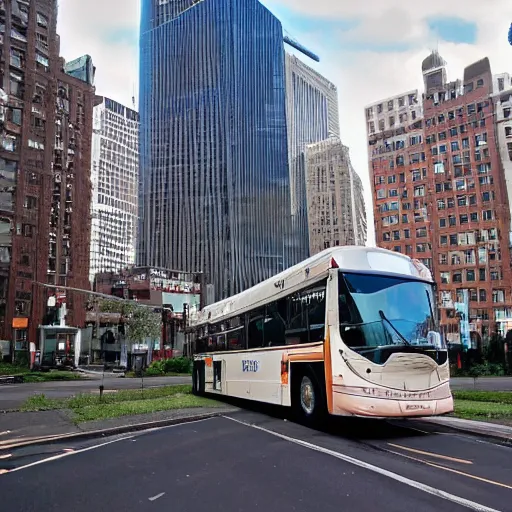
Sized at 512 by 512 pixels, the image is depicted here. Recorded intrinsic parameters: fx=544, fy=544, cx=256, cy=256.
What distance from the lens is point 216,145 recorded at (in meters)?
125

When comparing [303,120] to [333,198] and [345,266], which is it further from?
[345,266]

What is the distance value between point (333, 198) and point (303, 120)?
32.9 metres

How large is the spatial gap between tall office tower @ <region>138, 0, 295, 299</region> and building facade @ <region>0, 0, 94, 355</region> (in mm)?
50368

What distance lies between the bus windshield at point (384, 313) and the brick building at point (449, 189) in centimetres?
6749

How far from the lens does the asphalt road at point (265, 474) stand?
5.55 m

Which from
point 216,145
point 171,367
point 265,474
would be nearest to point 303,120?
point 216,145

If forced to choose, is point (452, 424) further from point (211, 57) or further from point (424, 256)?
point (211, 57)

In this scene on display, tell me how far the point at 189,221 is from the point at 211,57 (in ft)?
134

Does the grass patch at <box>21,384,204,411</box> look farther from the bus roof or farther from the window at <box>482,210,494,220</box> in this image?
the window at <box>482,210,494,220</box>

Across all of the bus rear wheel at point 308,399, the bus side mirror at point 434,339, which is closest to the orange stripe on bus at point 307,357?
the bus rear wheel at point 308,399

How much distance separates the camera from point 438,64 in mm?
91500

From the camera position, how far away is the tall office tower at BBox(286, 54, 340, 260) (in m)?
132

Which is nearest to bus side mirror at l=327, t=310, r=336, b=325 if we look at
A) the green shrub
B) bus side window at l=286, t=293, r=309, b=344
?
bus side window at l=286, t=293, r=309, b=344

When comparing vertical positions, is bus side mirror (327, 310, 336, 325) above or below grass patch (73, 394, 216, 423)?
above
